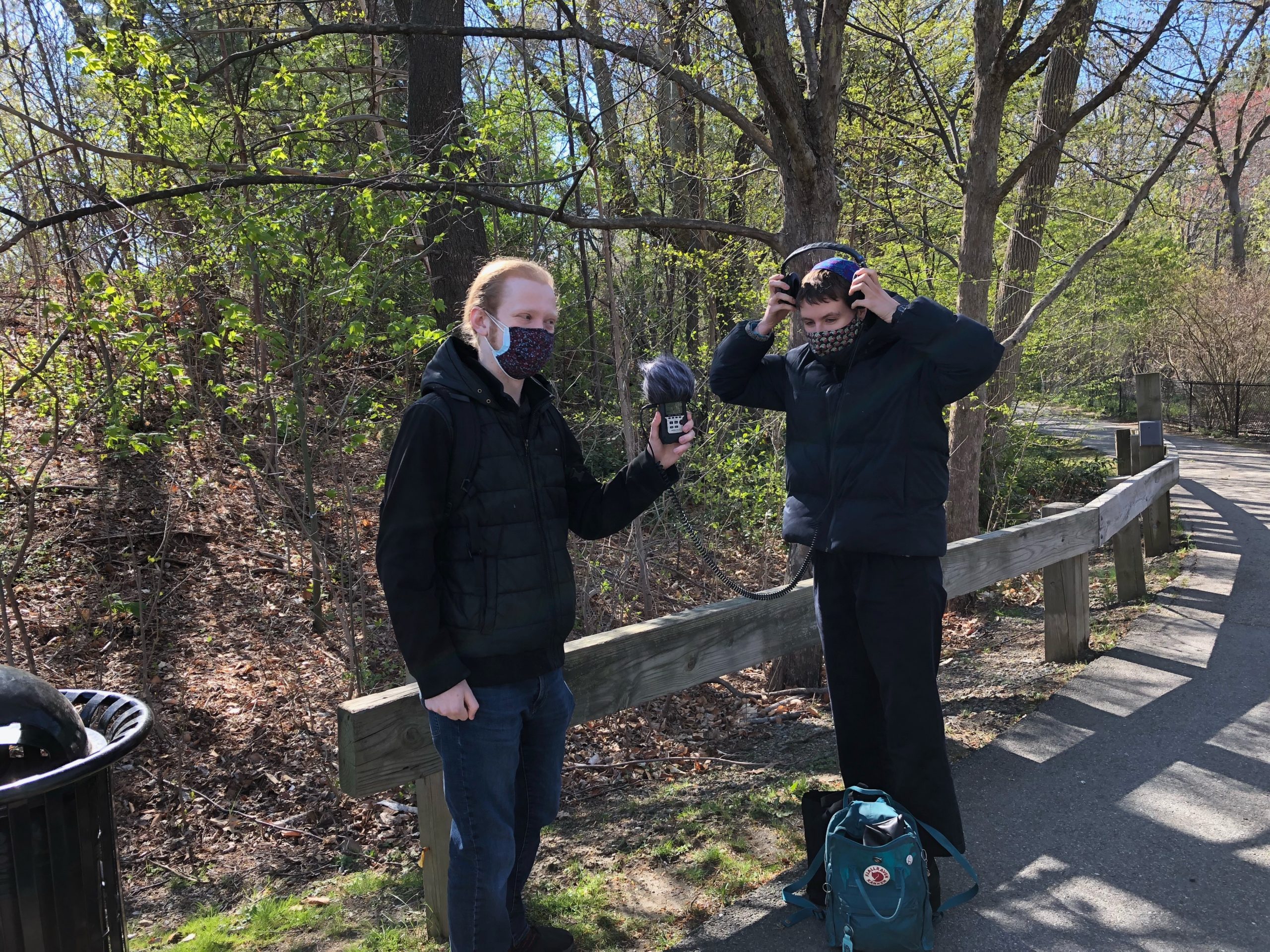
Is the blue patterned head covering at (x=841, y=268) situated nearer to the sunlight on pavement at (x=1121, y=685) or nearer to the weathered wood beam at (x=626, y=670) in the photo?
the weathered wood beam at (x=626, y=670)

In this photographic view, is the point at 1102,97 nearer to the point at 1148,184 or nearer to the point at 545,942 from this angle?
the point at 1148,184

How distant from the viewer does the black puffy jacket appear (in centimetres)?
283

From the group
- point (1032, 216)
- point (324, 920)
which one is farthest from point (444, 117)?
point (1032, 216)

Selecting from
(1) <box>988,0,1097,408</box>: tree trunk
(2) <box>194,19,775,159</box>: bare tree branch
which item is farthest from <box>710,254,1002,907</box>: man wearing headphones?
(1) <box>988,0,1097,408</box>: tree trunk

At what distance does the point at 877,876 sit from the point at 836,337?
1.78 meters

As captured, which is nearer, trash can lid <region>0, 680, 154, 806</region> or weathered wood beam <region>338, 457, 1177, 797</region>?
trash can lid <region>0, 680, 154, 806</region>

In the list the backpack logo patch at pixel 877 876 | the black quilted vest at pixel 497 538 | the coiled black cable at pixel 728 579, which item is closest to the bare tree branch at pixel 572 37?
the coiled black cable at pixel 728 579

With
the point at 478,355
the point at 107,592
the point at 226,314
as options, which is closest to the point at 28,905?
the point at 478,355

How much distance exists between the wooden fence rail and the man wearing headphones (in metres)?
0.72

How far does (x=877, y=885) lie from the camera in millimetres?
2676

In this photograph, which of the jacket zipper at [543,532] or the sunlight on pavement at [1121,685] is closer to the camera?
the jacket zipper at [543,532]

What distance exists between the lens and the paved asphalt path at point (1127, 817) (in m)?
2.83

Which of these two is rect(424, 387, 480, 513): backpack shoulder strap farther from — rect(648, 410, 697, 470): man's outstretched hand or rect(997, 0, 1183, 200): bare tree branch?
rect(997, 0, 1183, 200): bare tree branch

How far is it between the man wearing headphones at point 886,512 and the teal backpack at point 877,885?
0.24 meters
